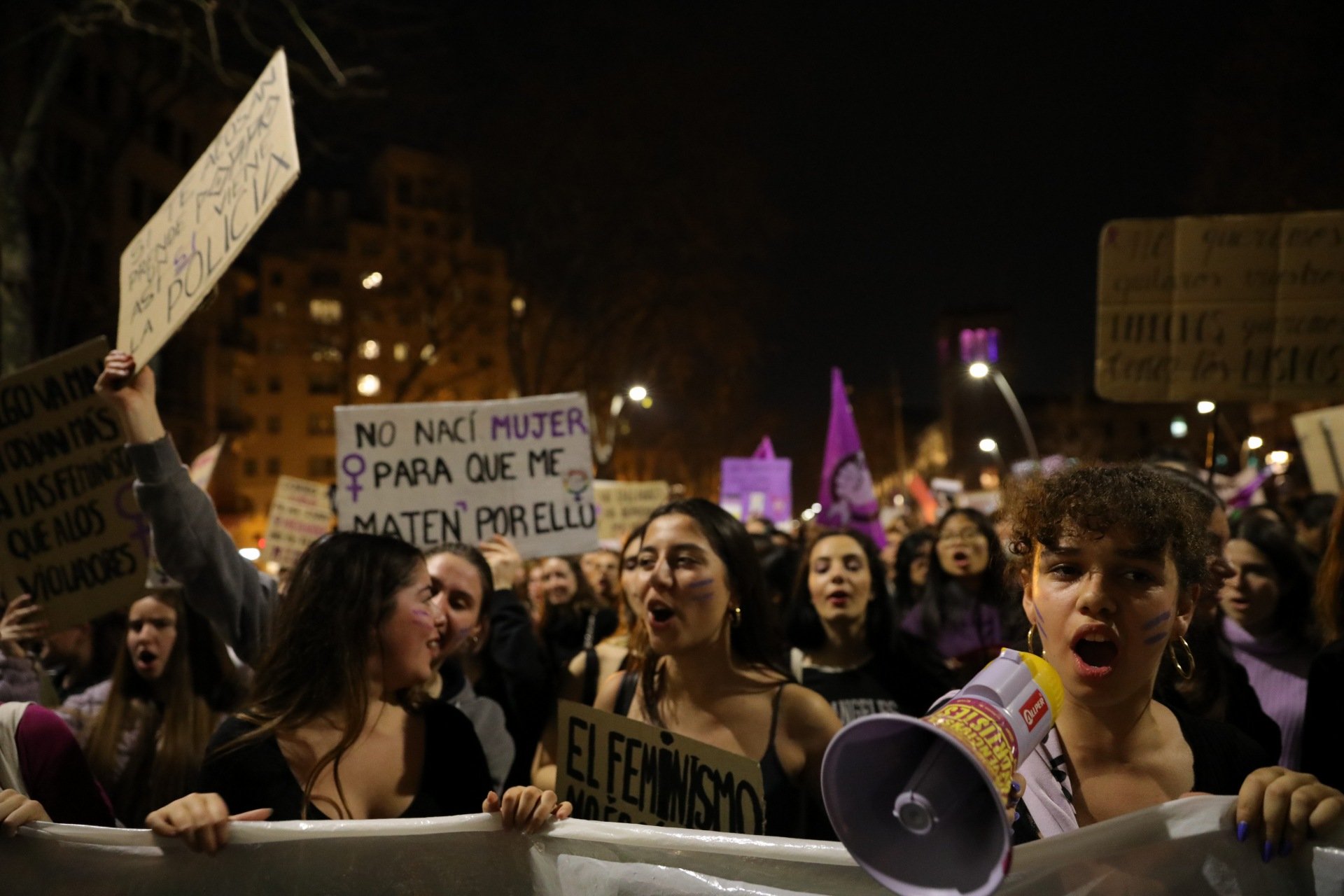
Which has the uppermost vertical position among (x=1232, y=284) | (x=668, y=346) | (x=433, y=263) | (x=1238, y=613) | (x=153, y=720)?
(x=433, y=263)

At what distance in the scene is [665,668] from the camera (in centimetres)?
384

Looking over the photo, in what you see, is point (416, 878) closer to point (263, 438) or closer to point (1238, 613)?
point (1238, 613)

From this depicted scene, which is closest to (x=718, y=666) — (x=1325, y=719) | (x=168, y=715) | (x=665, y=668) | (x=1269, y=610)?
(x=665, y=668)

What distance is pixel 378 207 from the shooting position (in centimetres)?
7400

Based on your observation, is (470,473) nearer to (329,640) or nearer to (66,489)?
(66,489)

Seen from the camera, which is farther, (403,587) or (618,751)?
(403,587)

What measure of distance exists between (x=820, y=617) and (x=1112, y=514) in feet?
11.2

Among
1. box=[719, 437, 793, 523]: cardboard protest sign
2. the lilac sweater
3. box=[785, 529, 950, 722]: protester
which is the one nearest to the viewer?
the lilac sweater

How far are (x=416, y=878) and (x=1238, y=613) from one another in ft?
12.4

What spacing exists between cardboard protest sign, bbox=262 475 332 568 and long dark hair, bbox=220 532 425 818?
264 inches

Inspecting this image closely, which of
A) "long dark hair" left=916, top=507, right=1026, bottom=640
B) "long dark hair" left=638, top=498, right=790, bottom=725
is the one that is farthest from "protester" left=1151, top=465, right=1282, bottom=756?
"long dark hair" left=916, top=507, right=1026, bottom=640

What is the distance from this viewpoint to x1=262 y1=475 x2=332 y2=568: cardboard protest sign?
9641mm

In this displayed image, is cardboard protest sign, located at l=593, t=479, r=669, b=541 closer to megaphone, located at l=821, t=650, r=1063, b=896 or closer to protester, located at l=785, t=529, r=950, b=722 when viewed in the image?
protester, located at l=785, t=529, r=950, b=722

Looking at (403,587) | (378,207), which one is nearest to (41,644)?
(403,587)
